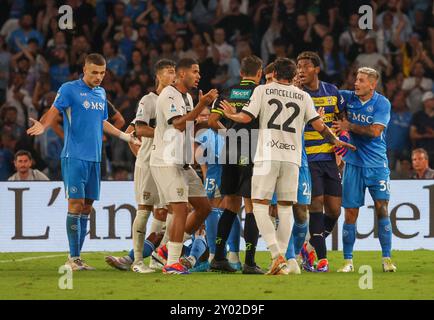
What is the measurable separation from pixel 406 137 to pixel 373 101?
597 cm

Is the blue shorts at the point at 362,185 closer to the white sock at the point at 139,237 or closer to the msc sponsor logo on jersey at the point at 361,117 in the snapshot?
the msc sponsor logo on jersey at the point at 361,117

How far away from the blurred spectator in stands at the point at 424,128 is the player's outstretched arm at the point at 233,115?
7.31 meters

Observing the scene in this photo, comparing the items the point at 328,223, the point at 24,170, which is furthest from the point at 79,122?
the point at 24,170

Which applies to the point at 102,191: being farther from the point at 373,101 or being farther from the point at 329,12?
the point at 329,12

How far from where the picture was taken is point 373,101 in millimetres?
11430

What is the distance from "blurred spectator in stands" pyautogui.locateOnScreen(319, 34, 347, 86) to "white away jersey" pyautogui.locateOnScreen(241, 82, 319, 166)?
7861 millimetres

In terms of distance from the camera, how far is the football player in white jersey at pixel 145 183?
11116 millimetres

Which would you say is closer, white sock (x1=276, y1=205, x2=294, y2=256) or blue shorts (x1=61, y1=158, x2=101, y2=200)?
white sock (x1=276, y1=205, x2=294, y2=256)

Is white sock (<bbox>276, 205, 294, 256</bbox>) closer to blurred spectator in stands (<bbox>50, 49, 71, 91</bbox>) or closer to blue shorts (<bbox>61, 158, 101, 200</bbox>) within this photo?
blue shorts (<bbox>61, 158, 101, 200</bbox>)

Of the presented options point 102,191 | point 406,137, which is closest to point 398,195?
point 406,137

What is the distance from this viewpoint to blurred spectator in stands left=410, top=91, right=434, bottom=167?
1703 centimetres

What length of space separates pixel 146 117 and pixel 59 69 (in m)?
7.87

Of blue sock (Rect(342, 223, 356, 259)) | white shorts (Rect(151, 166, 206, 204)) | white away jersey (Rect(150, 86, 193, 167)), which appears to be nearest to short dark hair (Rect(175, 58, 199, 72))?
white away jersey (Rect(150, 86, 193, 167))

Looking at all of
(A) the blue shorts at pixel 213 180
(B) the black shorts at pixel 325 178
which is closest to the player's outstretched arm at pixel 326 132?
(B) the black shorts at pixel 325 178
